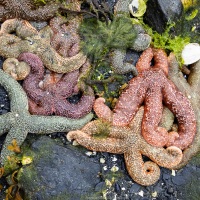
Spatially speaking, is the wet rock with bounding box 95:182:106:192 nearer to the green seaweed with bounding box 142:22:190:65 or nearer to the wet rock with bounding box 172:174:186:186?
the wet rock with bounding box 172:174:186:186

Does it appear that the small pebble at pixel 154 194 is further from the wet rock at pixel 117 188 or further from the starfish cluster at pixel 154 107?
the starfish cluster at pixel 154 107

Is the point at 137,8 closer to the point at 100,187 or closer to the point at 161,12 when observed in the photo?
the point at 161,12

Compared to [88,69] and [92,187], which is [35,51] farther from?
[92,187]

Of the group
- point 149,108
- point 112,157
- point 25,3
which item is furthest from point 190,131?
point 25,3

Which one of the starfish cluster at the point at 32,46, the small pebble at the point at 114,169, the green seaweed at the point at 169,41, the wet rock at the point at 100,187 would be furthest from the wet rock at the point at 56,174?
the green seaweed at the point at 169,41

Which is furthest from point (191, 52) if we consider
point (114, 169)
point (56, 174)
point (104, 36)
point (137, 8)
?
point (56, 174)

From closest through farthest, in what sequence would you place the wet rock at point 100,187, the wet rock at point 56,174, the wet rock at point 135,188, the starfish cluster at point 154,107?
the wet rock at point 56,174 < the wet rock at point 100,187 < the wet rock at point 135,188 < the starfish cluster at point 154,107

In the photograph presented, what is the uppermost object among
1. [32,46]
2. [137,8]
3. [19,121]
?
[137,8]

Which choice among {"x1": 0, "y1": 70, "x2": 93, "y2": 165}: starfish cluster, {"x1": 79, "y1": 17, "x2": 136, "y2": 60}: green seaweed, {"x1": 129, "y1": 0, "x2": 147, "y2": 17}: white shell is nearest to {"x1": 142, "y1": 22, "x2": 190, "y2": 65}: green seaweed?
{"x1": 129, "y1": 0, "x2": 147, "y2": 17}: white shell
